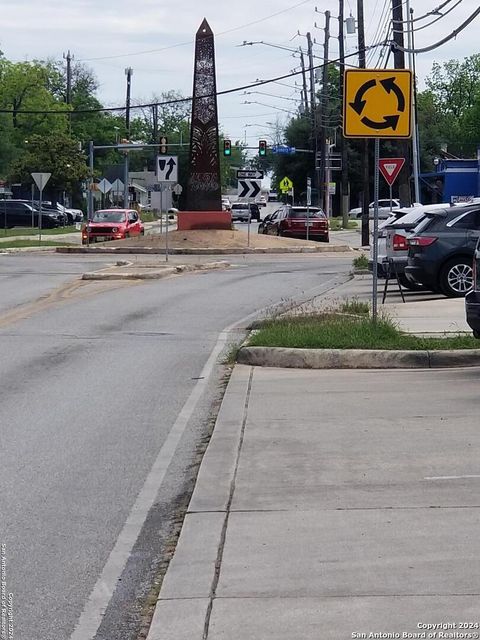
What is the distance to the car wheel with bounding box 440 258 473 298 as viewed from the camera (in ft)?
72.4

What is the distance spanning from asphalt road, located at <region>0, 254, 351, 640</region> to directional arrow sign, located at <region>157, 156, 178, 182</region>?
1111 cm

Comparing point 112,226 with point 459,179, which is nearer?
point 112,226

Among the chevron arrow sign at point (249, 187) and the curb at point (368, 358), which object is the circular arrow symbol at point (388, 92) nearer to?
the curb at point (368, 358)

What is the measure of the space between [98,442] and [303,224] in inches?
1680

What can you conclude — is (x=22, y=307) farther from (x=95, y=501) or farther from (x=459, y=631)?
(x=459, y=631)

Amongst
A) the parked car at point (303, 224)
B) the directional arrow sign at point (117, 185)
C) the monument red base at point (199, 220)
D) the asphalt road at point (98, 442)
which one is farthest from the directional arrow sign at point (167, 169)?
the directional arrow sign at point (117, 185)

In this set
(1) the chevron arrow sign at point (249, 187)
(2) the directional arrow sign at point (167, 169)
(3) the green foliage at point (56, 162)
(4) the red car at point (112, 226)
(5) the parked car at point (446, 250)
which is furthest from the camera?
(3) the green foliage at point (56, 162)

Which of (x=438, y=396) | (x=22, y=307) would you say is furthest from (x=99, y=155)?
(x=438, y=396)

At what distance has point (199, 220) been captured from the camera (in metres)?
46.1

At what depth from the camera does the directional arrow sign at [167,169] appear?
111 feet

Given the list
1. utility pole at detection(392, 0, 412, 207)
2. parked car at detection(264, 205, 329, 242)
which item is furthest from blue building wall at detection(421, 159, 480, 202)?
utility pole at detection(392, 0, 412, 207)

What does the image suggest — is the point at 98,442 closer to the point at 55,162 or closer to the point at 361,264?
the point at 361,264

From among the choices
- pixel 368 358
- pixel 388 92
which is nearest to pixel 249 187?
pixel 388 92

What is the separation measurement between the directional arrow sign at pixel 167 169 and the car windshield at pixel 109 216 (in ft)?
59.1
